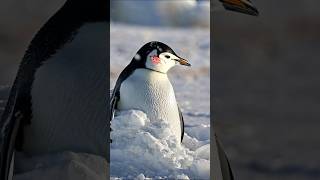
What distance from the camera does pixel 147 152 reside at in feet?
7.70

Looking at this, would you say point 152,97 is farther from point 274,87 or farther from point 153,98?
point 274,87

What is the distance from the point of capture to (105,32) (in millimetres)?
2393

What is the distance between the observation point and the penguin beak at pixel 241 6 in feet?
7.81

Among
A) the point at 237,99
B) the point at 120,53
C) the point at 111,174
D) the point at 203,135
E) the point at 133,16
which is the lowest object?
the point at 111,174

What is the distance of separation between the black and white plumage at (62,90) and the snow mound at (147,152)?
7cm

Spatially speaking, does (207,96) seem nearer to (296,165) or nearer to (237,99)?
(237,99)

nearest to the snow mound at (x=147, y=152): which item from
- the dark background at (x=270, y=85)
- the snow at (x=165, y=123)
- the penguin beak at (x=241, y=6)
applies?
the snow at (x=165, y=123)

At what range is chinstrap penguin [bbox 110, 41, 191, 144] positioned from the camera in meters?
2.36

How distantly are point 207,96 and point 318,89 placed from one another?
46cm

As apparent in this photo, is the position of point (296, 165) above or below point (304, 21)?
below

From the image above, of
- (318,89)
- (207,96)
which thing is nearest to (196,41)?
(207,96)

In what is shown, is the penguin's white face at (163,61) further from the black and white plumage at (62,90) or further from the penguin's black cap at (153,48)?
the black and white plumage at (62,90)

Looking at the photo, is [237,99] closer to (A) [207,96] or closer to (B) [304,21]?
(A) [207,96]

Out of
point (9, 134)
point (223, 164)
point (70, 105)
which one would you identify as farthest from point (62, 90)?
point (223, 164)
